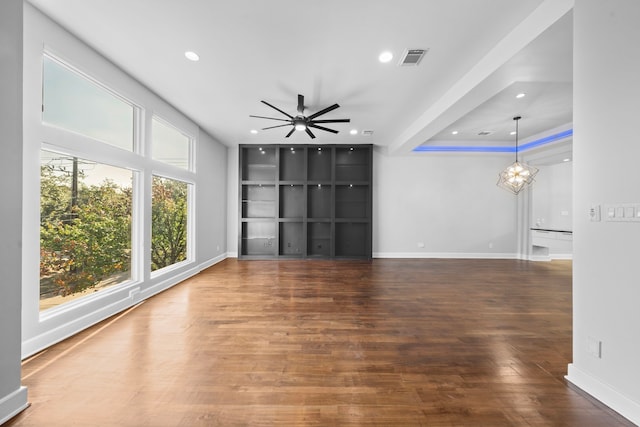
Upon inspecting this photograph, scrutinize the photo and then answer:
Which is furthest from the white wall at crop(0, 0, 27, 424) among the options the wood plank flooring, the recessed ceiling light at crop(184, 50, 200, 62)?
the recessed ceiling light at crop(184, 50, 200, 62)

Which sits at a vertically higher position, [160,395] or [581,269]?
[581,269]

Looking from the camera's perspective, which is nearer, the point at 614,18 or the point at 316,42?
the point at 614,18

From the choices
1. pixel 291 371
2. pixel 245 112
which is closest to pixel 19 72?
pixel 291 371

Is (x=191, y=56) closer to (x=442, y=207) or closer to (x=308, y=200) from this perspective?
(x=308, y=200)

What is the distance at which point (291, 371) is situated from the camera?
2.02 m

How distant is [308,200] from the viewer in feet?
23.3

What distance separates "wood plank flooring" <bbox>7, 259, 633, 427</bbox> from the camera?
5.24ft

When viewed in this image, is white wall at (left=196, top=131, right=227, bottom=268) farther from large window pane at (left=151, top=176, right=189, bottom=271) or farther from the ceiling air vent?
the ceiling air vent

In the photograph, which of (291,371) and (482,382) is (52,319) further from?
(482,382)

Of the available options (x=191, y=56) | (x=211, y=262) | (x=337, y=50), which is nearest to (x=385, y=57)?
(x=337, y=50)

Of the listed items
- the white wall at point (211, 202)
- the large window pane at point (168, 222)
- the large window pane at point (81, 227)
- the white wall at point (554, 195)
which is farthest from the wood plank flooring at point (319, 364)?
the white wall at point (554, 195)

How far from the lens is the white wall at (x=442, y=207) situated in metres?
7.12

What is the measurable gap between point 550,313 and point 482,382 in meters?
2.18

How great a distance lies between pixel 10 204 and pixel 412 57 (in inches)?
147
